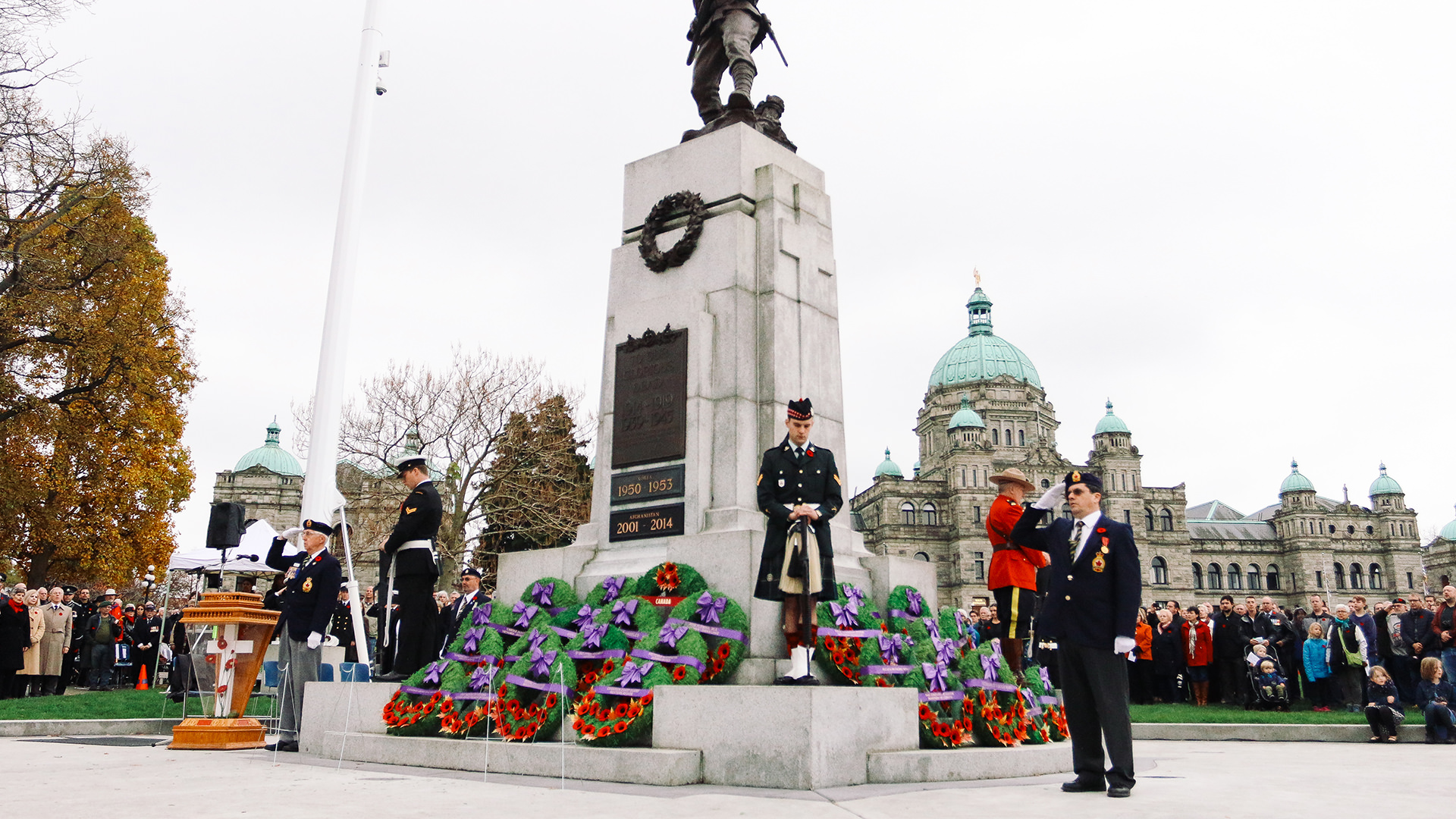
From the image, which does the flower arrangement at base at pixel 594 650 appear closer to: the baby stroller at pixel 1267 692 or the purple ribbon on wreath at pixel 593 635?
the purple ribbon on wreath at pixel 593 635

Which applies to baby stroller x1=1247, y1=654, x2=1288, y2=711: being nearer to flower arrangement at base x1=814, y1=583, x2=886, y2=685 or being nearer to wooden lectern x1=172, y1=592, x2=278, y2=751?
flower arrangement at base x1=814, y1=583, x2=886, y2=685

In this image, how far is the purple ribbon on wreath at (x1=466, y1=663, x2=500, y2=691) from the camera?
756 cm

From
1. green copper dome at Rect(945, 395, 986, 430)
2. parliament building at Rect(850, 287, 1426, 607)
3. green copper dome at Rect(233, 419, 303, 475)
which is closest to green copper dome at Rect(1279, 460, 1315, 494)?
parliament building at Rect(850, 287, 1426, 607)

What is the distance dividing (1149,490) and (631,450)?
96.8 meters

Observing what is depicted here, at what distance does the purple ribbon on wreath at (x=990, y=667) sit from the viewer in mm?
7633

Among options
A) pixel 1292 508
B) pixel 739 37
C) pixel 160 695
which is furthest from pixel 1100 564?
pixel 1292 508

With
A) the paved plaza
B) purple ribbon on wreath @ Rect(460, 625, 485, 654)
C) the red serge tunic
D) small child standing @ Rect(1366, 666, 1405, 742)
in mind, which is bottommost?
the paved plaza

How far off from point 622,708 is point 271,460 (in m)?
81.0

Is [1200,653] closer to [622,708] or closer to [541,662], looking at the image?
[541,662]

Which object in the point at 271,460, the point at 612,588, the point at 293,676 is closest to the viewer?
the point at 612,588

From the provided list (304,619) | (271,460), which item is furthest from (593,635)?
(271,460)

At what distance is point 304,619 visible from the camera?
8953 millimetres

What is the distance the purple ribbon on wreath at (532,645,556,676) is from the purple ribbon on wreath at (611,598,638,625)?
1.77 feet

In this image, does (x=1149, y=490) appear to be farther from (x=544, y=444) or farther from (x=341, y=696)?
(x=341, y=696)
